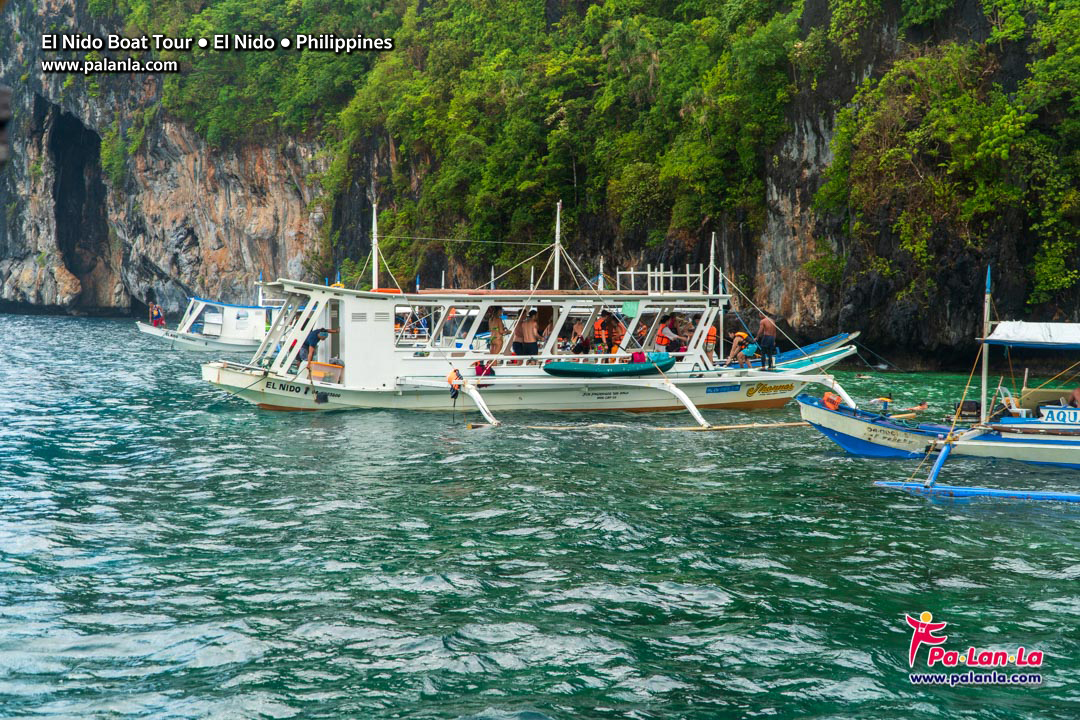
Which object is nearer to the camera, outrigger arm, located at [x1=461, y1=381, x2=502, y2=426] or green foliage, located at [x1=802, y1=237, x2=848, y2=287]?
outrigger arm, located at [x1=461, y1=381, x2=502, y2=426]

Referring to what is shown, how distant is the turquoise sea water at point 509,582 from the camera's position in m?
7.38

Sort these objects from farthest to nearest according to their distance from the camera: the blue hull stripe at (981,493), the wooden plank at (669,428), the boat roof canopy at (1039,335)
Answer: the wooden plank at (669,428) → the boat roof canopy at (1039,335) → the blue hull stripe at (981,493)

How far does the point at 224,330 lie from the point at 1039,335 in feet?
125

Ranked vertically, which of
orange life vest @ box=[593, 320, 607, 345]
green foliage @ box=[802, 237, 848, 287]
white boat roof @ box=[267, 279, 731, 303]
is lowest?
orange life vest @ box=[593, 320, 607, 345]

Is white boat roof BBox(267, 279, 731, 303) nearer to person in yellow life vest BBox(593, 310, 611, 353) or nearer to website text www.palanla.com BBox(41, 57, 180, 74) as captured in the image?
person in yellow life vest BBox(593, 310, 611, 353)

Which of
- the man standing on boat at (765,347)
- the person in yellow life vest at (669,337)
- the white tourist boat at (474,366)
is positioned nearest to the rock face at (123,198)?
the white tourist boat at (474,366)

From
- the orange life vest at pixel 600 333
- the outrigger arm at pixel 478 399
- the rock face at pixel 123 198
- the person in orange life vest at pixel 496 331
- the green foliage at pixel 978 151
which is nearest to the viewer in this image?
the outrigger arm at pixel 478 399

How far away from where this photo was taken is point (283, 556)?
1060 centimetres

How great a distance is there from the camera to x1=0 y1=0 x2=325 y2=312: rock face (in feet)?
235

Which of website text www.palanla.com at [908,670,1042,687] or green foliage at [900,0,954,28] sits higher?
green foliage at [900,0,954,28]

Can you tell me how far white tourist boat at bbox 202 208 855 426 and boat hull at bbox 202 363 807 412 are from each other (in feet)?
0.08

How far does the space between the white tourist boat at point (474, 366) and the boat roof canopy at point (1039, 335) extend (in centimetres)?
638

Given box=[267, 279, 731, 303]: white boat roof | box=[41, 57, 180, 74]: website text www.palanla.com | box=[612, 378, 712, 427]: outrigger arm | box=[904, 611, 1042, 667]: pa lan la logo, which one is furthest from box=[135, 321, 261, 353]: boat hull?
box=[904, 611, 1042, 667]: pa lan la logo

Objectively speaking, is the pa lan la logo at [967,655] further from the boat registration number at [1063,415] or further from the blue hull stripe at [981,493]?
the boat registration number at [1063,415]
